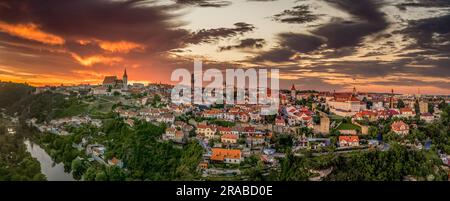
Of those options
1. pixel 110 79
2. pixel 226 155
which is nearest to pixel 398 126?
pixel 226 155

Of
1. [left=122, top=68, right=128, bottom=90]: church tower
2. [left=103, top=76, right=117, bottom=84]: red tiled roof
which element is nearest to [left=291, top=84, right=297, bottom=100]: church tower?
[left=122, top=68, right=128, bottom=90]: church tower

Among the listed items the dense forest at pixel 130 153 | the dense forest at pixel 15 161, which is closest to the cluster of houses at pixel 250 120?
the dense forest at pixel 130 153

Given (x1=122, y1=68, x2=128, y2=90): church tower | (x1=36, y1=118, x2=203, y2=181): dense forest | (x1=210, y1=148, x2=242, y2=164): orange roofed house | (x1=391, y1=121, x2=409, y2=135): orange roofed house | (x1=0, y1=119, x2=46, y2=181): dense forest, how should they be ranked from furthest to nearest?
(x1=391, y1=121, x2=409, y2=135): orange roofed house < (x1=122, y1=68, x2=128, y2=90): church tower < (x1=210, y1=148, x2=242, y2=164): orange roofed house < (x1=36, y1=118, x2=203, y2=181): dense forest < (x1=0, y1=119, x2=46, y2=181): dense forest

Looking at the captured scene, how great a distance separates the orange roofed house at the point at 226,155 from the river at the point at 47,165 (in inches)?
65.4

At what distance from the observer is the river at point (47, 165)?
4934mm

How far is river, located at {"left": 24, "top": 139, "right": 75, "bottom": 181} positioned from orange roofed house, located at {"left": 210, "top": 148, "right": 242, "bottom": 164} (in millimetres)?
1661

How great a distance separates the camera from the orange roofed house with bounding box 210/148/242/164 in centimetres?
503

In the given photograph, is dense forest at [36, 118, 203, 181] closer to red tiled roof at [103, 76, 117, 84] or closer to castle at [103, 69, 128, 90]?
castle at [103, 69, 128, 90]

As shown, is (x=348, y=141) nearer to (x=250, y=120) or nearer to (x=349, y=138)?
(x=349, y=138)
